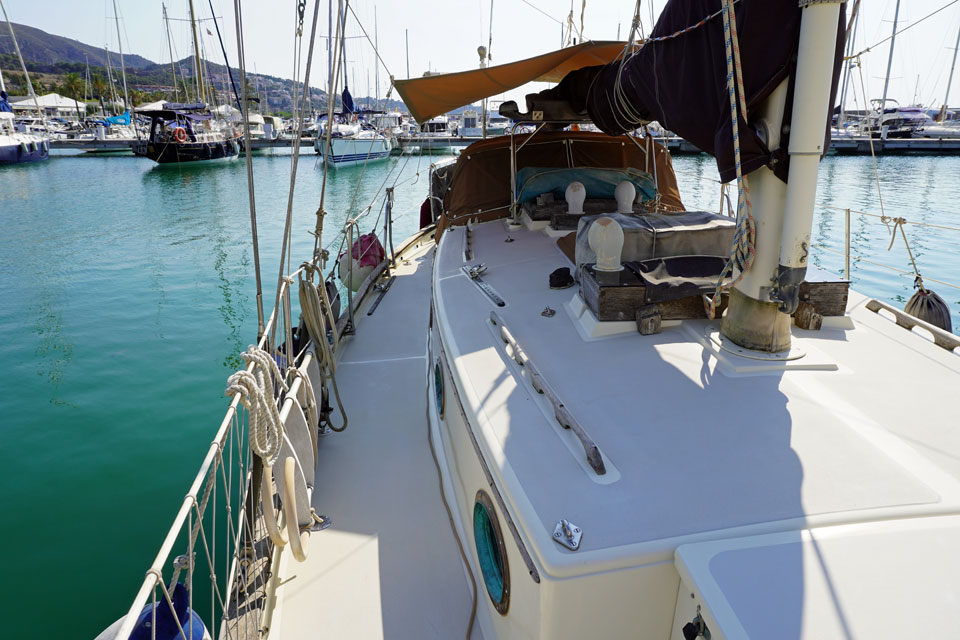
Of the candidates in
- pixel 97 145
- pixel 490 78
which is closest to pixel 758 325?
pixel 490 78

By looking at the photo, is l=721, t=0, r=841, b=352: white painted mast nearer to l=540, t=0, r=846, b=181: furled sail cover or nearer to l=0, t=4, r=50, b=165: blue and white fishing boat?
l=540, t=0, r=846, b=181: furled sail cover

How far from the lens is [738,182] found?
6.58 feet

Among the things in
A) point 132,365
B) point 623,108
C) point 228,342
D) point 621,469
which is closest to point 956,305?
point 623,108

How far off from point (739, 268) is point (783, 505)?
37.3 inches

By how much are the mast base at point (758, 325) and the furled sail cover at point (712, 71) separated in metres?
0.52

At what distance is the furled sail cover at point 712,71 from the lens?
1.83 metres

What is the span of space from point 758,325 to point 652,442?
79cm

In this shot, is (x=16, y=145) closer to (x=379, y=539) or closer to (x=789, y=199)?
(x=379, y=539)

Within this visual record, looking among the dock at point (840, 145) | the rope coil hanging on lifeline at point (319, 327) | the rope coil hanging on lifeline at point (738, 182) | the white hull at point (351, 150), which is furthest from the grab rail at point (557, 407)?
the white hull at point (351, 150)

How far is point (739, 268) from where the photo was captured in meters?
2.11

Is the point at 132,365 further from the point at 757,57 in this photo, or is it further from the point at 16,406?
the point at 757,57

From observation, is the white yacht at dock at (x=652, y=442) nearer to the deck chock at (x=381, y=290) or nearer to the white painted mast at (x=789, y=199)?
the white painted mast at (x=789, y=199)

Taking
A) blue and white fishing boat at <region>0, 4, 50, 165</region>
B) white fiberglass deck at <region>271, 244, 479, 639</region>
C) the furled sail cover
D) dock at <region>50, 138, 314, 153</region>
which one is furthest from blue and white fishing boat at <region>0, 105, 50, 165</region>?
the furled sail cover

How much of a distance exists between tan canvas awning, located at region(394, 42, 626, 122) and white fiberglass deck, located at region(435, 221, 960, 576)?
6.46 feet
